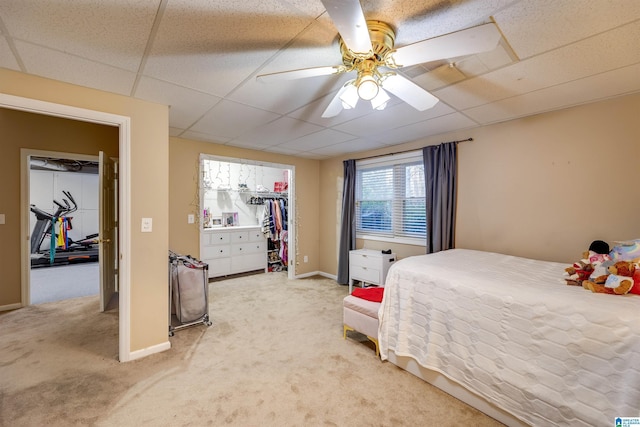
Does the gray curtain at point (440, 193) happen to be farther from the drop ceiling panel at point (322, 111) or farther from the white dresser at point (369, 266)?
the drop ceiling panel at point (322, 111)

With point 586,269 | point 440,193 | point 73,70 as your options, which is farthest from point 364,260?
point 73,70

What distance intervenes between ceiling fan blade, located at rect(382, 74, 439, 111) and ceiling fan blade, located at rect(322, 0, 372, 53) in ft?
1.26

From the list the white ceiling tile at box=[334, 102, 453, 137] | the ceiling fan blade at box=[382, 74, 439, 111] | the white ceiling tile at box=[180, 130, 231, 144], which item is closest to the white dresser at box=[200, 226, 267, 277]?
the white ceiling tile at box=[180, 130, 231, 144]

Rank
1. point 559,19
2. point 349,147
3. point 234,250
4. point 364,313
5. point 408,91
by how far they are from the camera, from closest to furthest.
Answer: point 559,19 < point 408,91 < point 364,313 < point 349,147 < point 234,250

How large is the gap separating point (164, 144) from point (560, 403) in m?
3.30

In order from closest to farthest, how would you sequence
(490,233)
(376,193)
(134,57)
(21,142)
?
(134,57)
(490,233)
(21,142)
(376,193)

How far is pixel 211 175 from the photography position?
5.34 metres

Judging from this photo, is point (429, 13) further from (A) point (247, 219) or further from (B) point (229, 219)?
(A) point (247, 219)

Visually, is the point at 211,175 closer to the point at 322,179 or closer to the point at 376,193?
the point at 322,179

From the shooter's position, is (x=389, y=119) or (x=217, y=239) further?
(x=217, y=239)

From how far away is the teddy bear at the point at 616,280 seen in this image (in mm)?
1472

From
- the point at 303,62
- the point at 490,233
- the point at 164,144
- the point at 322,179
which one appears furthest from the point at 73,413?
the point at 322,179

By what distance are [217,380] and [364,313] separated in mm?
1328

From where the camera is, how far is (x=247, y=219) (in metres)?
5.85
